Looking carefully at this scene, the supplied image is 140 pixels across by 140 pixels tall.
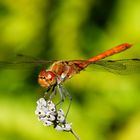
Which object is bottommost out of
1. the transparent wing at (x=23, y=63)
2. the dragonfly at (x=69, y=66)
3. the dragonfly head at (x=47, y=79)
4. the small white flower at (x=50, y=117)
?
the small white flower at (x=50, y=117)

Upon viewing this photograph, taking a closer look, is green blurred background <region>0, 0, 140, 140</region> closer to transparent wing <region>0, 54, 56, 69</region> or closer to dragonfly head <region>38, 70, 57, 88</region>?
transparent wing <region>0, 54, 56, 69</region>

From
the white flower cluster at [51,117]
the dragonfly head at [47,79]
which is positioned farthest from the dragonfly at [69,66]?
the white flower cluster at [51,117]

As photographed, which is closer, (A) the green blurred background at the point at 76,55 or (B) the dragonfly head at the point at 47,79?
(B) the dragonfly head at the point at 47,79

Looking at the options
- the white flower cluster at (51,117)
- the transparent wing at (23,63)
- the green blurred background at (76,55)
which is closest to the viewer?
the white flower cluster at (51,117)

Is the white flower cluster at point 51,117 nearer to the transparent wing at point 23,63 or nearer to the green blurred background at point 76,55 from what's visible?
the green blurred background at point 76,55

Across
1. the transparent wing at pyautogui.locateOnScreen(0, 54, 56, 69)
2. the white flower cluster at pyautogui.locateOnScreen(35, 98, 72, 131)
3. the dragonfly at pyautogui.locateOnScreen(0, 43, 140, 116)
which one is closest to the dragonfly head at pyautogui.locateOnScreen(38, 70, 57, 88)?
the dragonfly at pyautogui.locateOnScreen(0, 43, 140, 116)

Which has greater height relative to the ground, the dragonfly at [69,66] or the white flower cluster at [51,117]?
the dragonfly at [69,66]

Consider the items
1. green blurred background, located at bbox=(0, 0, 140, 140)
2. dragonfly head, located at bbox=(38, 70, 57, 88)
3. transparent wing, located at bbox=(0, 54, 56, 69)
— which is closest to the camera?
dragonfly head, located at bbox=(38, 70, 57, 88)

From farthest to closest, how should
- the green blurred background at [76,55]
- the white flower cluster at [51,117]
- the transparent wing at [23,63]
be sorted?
the transparent wing at [23,63]
the green blurred background at [76,55]
the white flower cluster at [51,117]
